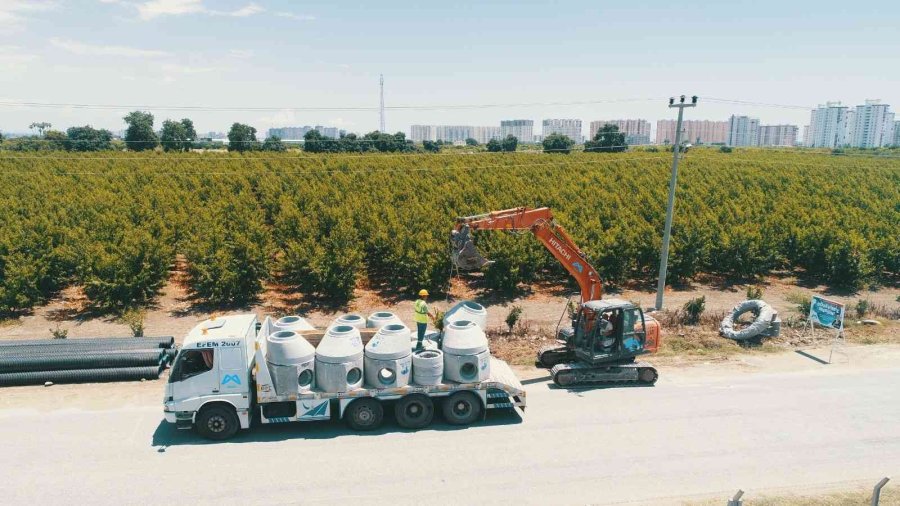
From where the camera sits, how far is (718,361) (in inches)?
701

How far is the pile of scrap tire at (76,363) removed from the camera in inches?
604

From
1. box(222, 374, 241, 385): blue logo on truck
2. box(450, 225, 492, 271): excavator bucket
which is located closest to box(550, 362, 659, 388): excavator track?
box(450, 225, 492, 271): excavator bucket

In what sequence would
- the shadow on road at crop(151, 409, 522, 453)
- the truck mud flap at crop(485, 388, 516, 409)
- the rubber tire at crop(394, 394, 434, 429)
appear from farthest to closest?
the truck mud flap at crop(485, 388, 516, 409) → the rubber tire at crop(394, 394, 434, 429) → the shadow on road at crop(151, 409, 522, 453)

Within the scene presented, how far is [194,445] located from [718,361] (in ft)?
47.7

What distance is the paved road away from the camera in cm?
1055

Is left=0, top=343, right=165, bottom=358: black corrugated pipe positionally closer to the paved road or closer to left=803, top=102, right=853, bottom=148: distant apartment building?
the paved road

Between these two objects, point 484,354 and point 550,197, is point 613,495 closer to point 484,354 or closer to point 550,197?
point 484,354

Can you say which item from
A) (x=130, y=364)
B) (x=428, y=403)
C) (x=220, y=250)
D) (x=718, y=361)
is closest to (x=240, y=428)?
(x=428, y=403)

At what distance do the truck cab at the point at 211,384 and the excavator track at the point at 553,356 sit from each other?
832cm

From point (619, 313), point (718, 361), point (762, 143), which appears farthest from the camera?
point (762, 143)

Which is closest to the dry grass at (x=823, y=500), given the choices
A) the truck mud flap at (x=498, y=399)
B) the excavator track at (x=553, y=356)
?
the truck mud flap at (x=498, y=399)

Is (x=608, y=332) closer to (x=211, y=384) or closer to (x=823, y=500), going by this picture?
(x=823, y=500)

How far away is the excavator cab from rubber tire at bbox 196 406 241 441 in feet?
28.8

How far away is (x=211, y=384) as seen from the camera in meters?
12.2
